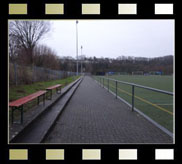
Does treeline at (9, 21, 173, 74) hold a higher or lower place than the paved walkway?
higher

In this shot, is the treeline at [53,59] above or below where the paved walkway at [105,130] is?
above

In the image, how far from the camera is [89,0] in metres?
2.11

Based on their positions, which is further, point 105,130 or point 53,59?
point 53,59

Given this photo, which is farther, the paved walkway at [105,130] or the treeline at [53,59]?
the treeline at [53,59]

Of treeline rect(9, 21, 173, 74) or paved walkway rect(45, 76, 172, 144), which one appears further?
treeline rect(9, 21, 173, 74)

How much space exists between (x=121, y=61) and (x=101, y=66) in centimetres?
1167

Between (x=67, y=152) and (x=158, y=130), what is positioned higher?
(x=67, y=152)

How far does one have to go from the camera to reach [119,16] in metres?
2.20

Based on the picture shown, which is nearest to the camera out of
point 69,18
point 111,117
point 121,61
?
point 69,18
